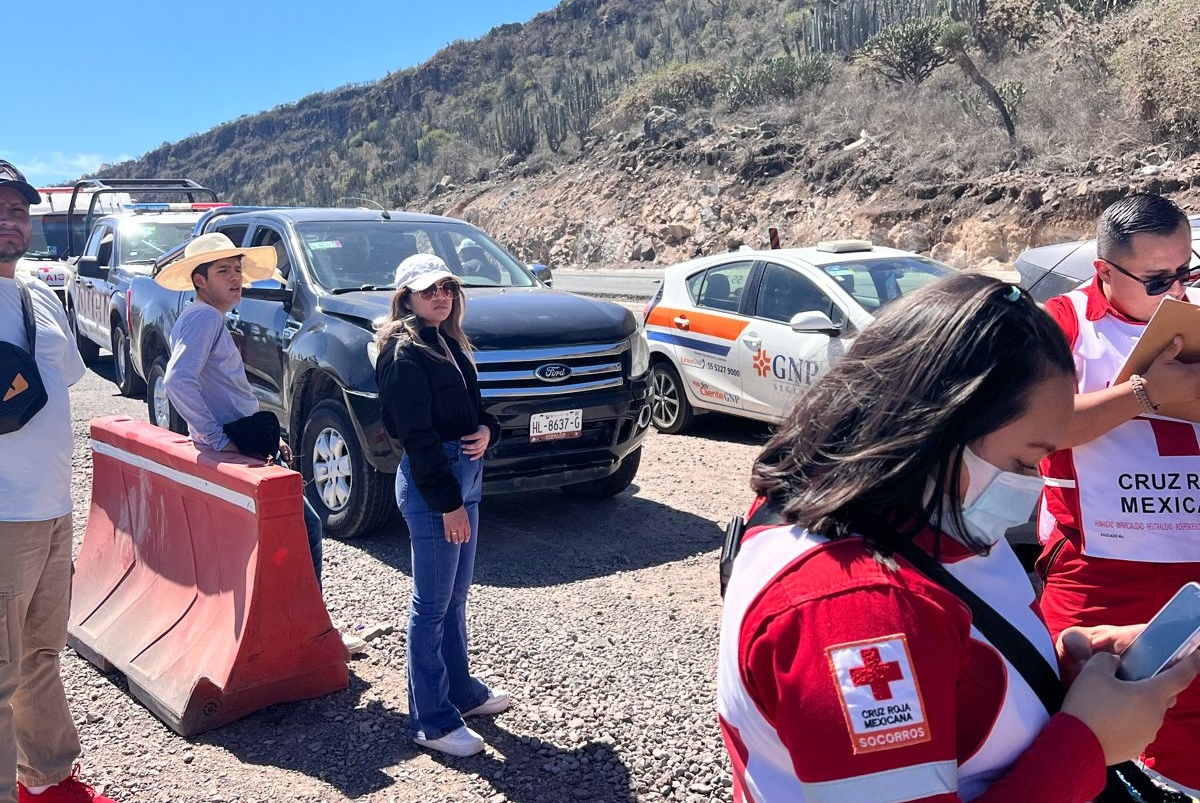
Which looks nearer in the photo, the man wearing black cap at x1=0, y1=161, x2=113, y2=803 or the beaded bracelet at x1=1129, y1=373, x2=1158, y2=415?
the beaded bracelet at x1=1129, y1=373, x2=1158, y2=415

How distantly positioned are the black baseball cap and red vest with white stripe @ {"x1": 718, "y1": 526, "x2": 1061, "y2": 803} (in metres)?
2.72

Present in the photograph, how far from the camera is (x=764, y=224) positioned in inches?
1040

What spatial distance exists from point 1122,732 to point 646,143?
33.3 metres

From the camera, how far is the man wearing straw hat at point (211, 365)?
457cm

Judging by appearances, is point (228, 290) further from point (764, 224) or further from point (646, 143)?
point (646, 143)

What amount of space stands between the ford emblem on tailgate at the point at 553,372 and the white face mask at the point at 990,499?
484cm

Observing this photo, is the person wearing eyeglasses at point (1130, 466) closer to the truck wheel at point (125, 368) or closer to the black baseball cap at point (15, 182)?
the black baseball cap at point (15, 182)

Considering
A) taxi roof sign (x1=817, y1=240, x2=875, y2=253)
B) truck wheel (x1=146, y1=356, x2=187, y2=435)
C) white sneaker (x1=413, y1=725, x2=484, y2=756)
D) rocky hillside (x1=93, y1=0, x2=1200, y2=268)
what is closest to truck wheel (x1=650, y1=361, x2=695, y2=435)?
taxi roof sign (x1=817, y1=240, x2=875, y2=253)

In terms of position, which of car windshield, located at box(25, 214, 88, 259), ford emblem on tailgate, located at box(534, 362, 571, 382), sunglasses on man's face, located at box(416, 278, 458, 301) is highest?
car windshield, located at box(25, 214, 88, 259)

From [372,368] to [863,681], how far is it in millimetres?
5079

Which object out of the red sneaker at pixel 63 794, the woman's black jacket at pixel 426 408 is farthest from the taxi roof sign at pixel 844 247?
the red sneaker at pixel 63 794

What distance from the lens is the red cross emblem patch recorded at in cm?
122

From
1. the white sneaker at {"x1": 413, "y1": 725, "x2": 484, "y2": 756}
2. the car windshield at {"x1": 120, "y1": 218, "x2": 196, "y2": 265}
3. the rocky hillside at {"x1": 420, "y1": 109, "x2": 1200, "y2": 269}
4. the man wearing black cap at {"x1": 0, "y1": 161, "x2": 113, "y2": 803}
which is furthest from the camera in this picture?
the rocky hillside at {"x1": 420, "y1": 109, "x2": 1200, "y2": 269}

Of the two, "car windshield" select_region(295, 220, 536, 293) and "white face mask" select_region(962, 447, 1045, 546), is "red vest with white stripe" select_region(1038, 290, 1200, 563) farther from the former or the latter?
Answer: "car windshield" select_region(295, 220, 536, 293)
